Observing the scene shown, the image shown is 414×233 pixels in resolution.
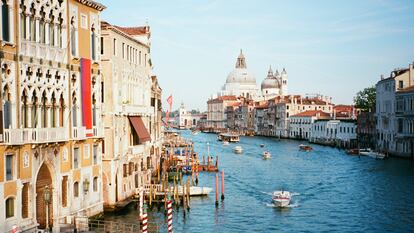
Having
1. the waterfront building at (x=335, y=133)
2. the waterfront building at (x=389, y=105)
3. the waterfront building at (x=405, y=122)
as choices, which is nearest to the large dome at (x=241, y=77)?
the waterfront building at (x=335, y=133)

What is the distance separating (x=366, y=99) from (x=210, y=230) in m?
53.7

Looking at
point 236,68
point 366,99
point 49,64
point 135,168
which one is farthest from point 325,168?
point 236,68

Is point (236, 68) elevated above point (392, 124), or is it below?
above

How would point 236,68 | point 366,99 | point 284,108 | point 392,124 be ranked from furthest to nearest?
point 236,68 < point 284,108 < point 366,99 < point 392,124

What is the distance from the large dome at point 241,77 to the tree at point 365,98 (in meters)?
65.9

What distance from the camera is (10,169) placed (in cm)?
1277

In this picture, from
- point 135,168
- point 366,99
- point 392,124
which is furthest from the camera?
point 366,99

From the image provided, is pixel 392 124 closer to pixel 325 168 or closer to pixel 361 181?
pixel 325 168

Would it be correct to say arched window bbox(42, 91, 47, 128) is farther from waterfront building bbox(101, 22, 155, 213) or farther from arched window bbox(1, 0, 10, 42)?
waterfront building bbox(101, 22, 155, 213)

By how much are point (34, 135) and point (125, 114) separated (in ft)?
23.9

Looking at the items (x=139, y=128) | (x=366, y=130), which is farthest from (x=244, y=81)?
(x=139, y=128)

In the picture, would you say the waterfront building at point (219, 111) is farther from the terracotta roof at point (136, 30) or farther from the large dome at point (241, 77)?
the terracotta roof at point (136, 30)

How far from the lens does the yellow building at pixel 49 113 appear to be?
12.8 meters

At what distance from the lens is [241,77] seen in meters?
136
